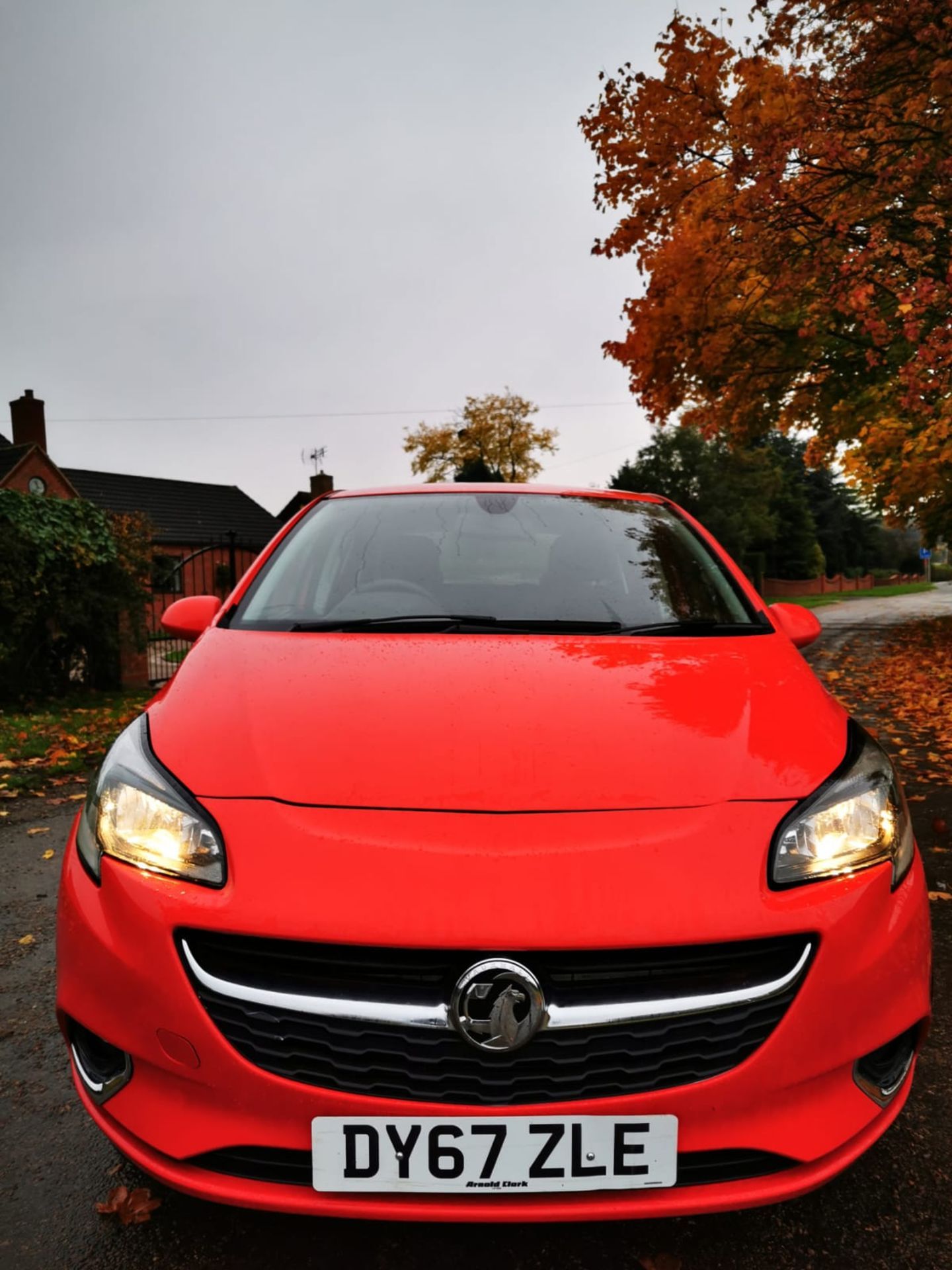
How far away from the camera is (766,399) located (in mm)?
12383

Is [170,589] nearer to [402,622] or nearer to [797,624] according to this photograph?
[402,622]

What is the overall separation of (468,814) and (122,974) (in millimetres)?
640

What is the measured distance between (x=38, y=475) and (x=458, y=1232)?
1504 inches

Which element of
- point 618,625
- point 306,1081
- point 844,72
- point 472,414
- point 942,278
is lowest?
point 306,1081

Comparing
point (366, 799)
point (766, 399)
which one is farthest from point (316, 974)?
point (766, 399)

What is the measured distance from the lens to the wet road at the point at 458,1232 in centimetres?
170

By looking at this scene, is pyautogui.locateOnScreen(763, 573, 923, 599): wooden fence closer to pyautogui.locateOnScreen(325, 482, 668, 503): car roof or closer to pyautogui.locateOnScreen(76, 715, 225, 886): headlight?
pyautogui.locateOnScreen(325, 482, 668, 503): car roof

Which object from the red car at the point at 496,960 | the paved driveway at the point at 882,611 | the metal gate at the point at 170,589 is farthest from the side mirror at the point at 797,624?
the paved driveway at the point at 882,611

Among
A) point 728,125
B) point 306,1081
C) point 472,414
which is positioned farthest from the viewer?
point 472,414

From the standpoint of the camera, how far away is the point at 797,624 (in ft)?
9.14

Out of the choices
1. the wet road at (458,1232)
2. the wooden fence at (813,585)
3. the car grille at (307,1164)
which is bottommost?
the wooden fence at (813,585)

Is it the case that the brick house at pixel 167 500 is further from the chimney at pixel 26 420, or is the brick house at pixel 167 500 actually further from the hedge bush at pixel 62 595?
the hedge bush at pixel 62 595

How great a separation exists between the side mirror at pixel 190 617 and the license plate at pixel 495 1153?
1.63m

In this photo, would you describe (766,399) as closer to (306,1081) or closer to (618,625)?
(618,625)
